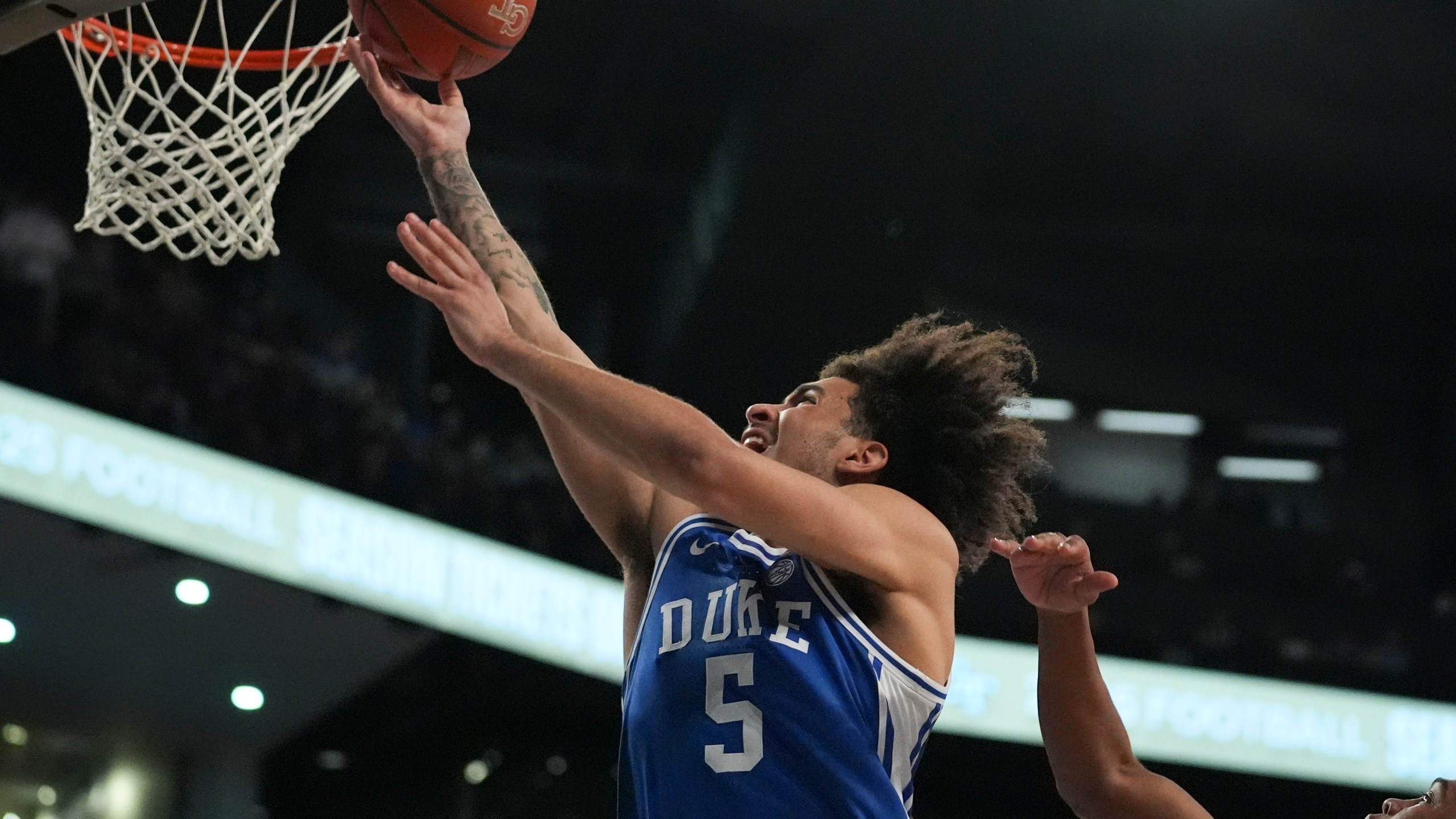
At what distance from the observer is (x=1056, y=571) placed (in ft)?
7.38

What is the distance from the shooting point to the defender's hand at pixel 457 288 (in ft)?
6.20

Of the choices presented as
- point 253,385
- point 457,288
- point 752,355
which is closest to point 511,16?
point 457,288

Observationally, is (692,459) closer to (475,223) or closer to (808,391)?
(808,391)

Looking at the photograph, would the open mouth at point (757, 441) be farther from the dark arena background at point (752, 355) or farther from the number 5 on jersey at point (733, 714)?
the dark arena background at point (752, 355)

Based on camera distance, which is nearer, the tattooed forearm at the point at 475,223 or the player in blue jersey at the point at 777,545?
the player in blue jersey at the point at 777,545

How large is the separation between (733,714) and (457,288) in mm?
678

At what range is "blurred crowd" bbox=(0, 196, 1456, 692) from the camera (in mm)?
5238

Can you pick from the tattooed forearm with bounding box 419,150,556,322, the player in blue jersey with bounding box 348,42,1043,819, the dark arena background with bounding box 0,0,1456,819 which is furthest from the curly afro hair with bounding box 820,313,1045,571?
the dark arena background with bounding box 0,0,1456,819

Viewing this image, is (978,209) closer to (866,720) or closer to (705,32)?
(705,32)

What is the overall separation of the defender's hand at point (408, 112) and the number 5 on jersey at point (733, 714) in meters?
1.07

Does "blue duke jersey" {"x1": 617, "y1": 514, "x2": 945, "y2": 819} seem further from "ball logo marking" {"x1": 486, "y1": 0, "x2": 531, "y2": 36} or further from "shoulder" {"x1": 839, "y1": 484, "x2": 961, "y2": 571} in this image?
"ball logo marking" {"x1": 486, "y1": 0, "x2": 531, "y2": 36}

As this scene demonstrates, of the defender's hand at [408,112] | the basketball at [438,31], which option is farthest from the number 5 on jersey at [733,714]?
the basketball at [438,31]

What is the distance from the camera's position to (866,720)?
186 cm

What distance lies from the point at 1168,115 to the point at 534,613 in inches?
150
